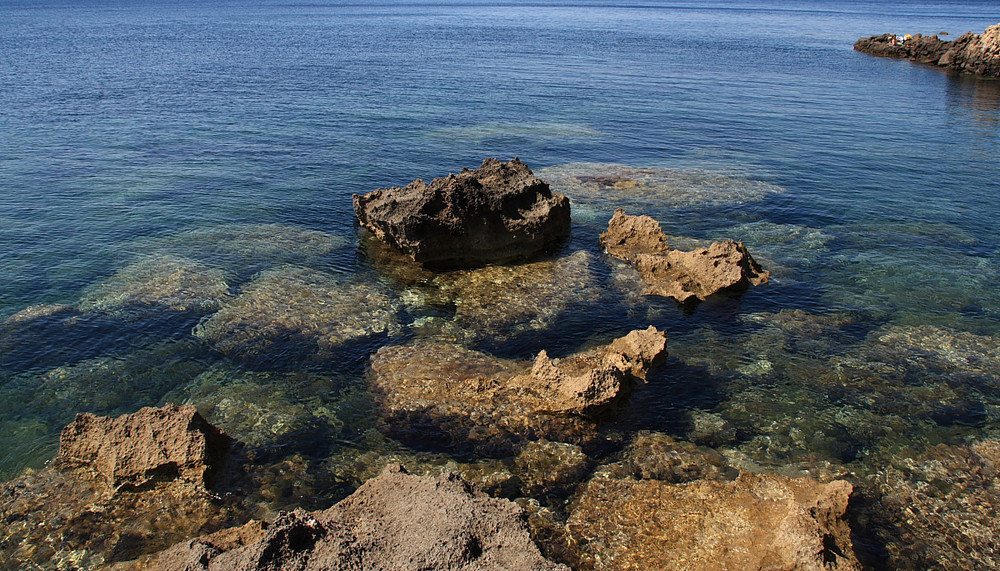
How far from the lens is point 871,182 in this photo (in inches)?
1503

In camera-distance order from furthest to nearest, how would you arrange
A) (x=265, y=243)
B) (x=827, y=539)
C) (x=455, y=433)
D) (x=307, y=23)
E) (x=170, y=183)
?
(x=307, y=23)
(x=170, y=183)
(x=265, y=243)
(x=455, y=433)
(x=827, y=539)

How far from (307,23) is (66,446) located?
5816 inches

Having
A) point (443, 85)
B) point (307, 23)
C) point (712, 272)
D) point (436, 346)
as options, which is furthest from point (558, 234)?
point (307, 23)

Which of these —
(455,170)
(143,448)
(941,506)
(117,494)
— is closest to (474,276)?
(143,448)

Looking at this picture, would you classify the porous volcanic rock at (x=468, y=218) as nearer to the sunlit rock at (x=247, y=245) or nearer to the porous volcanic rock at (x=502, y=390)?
the sunlit rock at (x=247, y=245)

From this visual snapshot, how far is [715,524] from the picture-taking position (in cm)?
1323

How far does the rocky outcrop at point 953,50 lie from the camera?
7631 cm

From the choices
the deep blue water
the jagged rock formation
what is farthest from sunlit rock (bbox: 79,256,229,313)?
the jagged rock formation

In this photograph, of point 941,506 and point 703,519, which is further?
point 941,506

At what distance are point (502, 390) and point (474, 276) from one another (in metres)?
8.34

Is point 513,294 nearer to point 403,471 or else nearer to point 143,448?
point 403,471

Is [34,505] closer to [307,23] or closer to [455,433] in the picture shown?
[455,433]

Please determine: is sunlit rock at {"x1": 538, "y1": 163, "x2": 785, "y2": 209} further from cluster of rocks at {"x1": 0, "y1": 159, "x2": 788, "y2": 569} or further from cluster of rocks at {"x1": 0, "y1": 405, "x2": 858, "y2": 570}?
cluster of rocks at {"x1": 0, "y1": 405, "x2": 858, "y2": 570}

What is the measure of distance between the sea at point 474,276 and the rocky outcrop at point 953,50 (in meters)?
14.2
